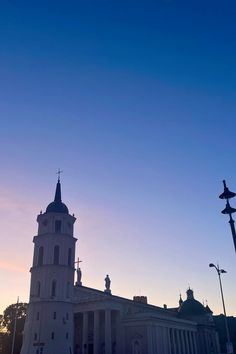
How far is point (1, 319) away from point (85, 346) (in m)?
27.7

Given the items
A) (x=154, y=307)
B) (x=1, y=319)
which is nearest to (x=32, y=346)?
(x=1, y=319)

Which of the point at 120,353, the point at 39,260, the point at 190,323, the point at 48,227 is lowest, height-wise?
the point at 120,353

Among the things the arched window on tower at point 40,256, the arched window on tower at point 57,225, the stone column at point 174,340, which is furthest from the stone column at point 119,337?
the arched window on tower at point 57,225

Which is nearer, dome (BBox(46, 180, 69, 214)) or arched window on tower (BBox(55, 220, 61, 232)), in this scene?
arched window on tower (BBox(55, 220, 61, 232))

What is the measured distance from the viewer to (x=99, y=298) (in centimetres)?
6494

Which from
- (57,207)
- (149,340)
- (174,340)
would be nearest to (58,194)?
(57,207)

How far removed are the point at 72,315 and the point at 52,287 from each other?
17.8 ft

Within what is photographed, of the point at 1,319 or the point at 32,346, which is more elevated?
the point at 1,319

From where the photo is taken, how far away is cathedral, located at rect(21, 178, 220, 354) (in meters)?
51.7

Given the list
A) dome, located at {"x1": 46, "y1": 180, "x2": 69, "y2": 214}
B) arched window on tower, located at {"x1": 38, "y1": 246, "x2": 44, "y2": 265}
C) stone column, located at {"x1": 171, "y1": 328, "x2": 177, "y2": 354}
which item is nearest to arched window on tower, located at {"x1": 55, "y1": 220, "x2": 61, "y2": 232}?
dome, located at {"x1": 46, "y1": 180, "x2": 69, "y2": 214}

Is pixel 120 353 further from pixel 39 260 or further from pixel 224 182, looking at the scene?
pixel 224 182

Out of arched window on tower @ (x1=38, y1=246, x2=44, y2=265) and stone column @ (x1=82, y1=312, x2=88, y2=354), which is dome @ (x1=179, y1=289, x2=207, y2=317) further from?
arched window on tower @ (x1=38, y1=246, x2=44, y2=265)

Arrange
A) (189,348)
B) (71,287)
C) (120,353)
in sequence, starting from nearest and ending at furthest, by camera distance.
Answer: (71,287) → (120,353) → (189,348)

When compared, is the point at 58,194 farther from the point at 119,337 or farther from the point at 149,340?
the point at 149,340
